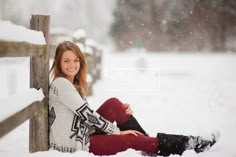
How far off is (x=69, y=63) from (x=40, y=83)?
306 mm

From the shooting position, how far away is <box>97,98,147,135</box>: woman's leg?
345 cm

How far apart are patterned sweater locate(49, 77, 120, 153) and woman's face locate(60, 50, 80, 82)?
0.58ft

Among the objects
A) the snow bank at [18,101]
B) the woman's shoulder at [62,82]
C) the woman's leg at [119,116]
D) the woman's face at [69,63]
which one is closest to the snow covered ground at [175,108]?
the snow bank at [18,101]

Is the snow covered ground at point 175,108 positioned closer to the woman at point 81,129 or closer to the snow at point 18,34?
the woman at point 81,129

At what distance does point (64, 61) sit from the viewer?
10.5ft

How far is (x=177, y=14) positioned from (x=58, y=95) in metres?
20.9

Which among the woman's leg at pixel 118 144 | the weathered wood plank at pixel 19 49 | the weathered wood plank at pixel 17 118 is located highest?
the weathered wood plank at pixel 19 49

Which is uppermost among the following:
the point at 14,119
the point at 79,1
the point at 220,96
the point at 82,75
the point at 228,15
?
the point at 79,1

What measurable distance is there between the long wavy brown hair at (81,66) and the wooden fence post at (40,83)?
12cm

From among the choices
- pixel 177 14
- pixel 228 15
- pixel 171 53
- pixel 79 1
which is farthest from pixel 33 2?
pixel 228 15

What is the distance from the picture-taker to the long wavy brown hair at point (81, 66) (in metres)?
3.20

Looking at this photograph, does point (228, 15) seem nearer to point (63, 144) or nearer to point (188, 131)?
point (188, 131)

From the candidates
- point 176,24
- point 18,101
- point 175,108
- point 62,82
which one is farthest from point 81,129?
point 176,24

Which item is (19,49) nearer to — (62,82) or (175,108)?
(62,82)
